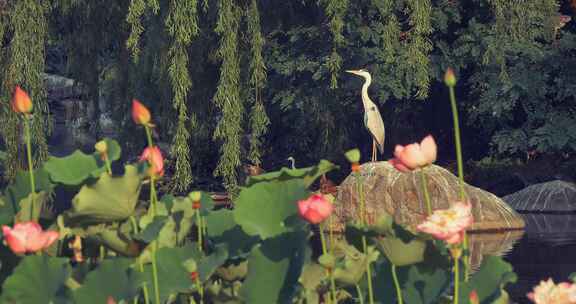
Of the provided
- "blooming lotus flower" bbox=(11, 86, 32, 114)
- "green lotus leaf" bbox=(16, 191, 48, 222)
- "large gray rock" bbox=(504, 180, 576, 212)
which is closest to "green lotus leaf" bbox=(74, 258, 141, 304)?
"green lotus leaf" bbox=(16, 191, 48, 222)

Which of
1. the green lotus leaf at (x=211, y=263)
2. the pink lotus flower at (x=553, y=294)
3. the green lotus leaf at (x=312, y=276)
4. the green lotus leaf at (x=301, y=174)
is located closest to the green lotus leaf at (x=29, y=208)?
the green lotus leaf at (x=211, y=263)

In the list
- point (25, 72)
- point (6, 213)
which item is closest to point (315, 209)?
point (6, 213)

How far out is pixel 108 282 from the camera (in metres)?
3.84

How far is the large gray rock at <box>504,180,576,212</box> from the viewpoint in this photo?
18531mm

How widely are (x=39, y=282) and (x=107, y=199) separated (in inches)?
13.1

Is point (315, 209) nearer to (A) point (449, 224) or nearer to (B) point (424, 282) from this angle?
(A) point (449, 224)

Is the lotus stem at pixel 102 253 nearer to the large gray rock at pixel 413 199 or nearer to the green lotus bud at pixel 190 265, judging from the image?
the green lotus bud at pixel 190 265

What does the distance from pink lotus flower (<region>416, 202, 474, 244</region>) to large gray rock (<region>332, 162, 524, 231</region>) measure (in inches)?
472

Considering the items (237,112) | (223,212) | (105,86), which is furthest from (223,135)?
(223,212)

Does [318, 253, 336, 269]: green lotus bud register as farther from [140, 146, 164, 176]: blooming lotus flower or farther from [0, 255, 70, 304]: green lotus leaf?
[0, 255, 70, 304]: green lotus leaf

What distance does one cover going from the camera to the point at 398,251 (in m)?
3.80

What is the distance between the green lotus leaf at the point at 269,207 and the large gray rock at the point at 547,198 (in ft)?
48.7

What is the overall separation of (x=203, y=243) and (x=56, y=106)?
980 inches

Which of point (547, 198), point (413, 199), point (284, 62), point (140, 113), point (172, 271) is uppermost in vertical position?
point (140, 113)
